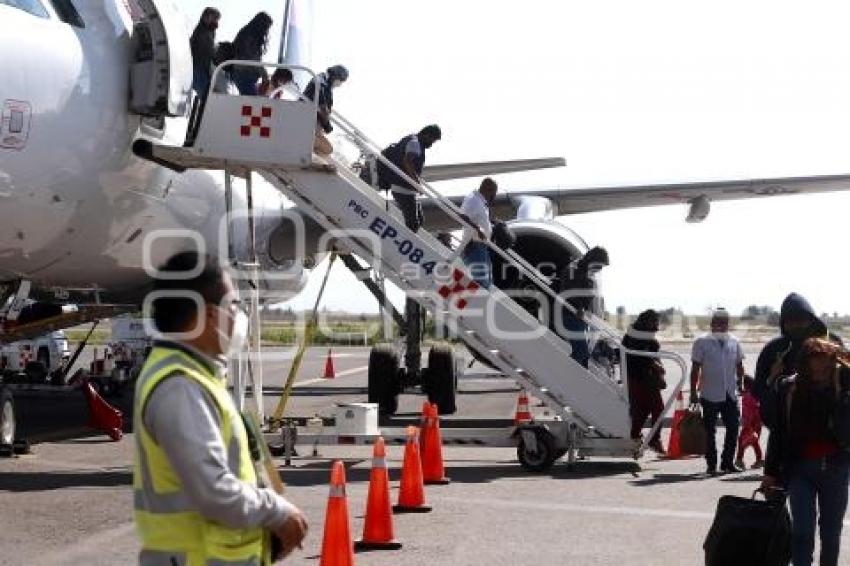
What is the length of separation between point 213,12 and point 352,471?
4.34m

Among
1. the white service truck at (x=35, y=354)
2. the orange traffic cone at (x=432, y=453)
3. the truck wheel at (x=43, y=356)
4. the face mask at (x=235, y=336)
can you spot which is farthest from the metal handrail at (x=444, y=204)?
the truck wheel at (x=43, y=356)

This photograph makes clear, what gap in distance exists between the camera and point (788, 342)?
6.28 metres

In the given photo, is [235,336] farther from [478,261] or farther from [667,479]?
[478,261]

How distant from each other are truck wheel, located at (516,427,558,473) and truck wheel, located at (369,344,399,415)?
617cm

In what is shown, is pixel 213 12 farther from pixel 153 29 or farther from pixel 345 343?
pixel 345 343

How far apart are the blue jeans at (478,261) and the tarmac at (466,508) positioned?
1777mm

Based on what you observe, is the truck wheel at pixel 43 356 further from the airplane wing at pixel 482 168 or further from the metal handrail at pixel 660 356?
the metal handrail at pixel 660 356

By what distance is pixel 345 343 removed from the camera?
68.7m

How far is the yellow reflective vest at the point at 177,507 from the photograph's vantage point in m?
3.32

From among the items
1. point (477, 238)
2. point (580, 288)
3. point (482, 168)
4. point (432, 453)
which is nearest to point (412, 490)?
point (432, 453)

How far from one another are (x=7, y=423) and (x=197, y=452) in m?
8.62

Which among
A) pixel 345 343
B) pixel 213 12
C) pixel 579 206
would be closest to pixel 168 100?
pixel 213 12

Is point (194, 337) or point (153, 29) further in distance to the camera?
point (153, 29)

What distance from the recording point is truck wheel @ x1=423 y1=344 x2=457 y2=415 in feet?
55.6
